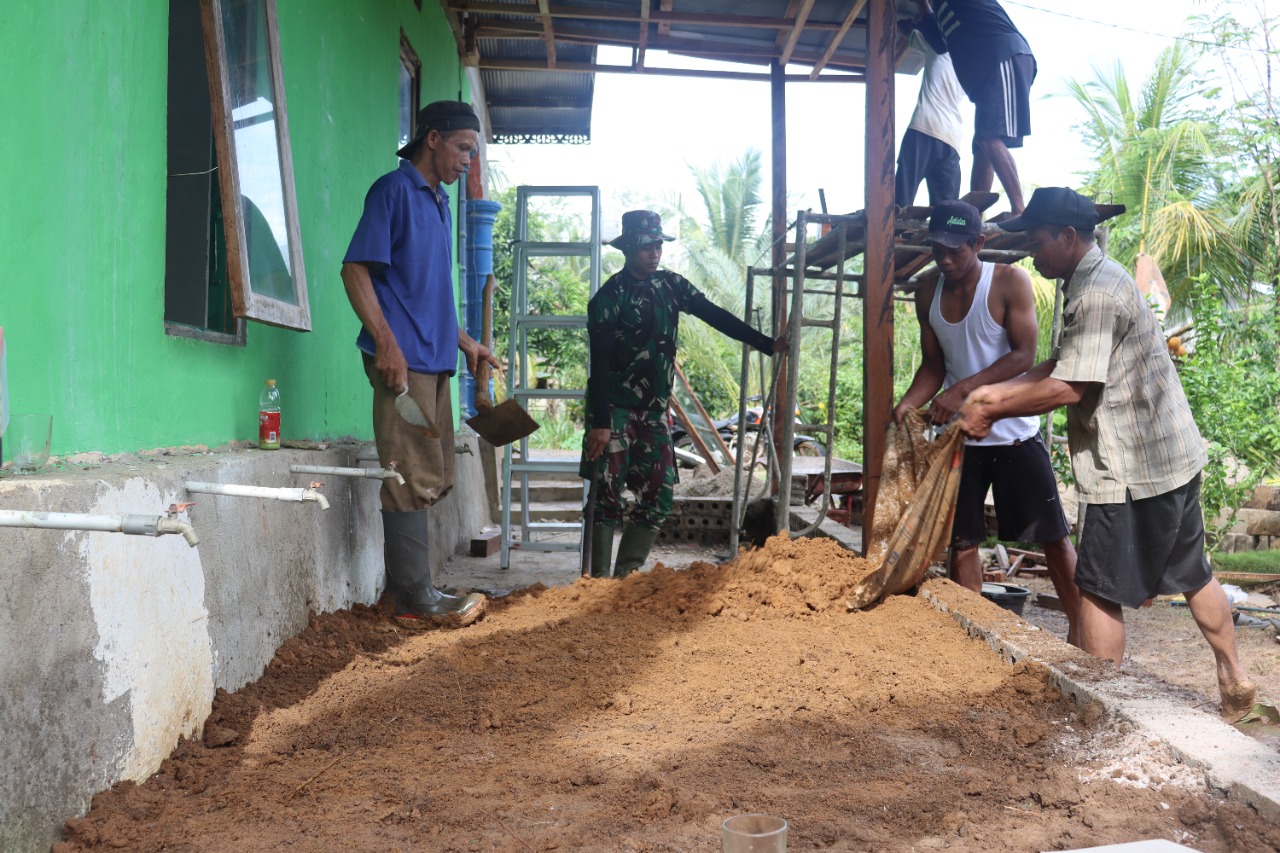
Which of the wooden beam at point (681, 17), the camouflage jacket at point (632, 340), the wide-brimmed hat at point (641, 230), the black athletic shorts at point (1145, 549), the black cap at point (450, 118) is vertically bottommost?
the black athletic shorts at point (1145, 549)

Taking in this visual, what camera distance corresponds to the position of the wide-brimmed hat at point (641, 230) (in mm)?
5270

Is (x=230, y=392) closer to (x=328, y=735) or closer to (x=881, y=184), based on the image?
(x=328, y=735)

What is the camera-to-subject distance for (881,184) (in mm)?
5152

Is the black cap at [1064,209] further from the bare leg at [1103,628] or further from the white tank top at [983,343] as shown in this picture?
the bare leg at [1103,628]

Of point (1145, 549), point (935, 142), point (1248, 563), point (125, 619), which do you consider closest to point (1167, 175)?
point (1248, 563)

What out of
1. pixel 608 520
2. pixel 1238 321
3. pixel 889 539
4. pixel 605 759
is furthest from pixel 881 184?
pixel 1238 321

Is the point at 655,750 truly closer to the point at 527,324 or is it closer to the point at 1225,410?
the point at 527,324

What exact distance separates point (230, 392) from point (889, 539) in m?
2.77

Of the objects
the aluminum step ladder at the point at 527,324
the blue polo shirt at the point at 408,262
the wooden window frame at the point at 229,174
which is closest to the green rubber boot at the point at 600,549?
the aluminum step ladder at the point at 527,324

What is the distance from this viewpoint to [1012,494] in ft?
14.2

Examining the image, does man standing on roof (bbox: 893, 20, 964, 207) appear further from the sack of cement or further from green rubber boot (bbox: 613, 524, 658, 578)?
green rubber boot (bbox: 613, 524, 658, 578)

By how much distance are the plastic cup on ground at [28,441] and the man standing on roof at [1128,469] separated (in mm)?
2960

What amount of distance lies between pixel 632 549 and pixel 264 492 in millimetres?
3337

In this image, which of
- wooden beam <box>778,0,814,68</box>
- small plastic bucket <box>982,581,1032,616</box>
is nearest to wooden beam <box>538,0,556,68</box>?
wooden beam <box>778,0,814,68</box>
